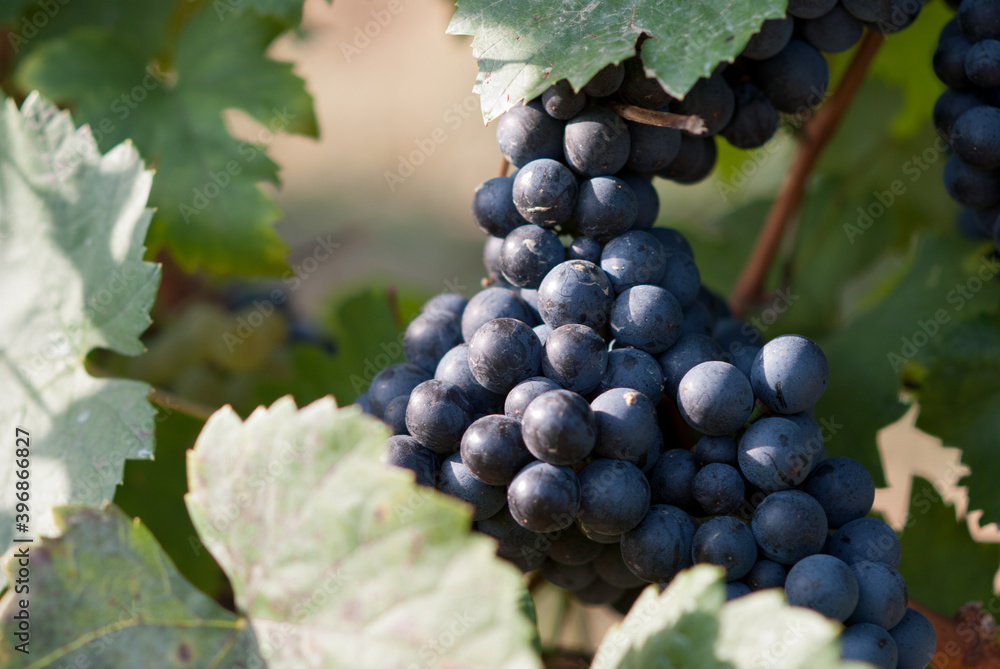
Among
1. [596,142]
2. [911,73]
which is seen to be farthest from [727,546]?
[911,73]

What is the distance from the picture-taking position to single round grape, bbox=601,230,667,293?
0.72 meters

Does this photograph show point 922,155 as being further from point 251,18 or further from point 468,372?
point 251,18

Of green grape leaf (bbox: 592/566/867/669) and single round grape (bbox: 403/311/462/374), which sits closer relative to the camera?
green grape leaf (bbox: 592/566/867/669)

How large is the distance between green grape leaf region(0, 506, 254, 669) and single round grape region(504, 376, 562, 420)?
0.27 m

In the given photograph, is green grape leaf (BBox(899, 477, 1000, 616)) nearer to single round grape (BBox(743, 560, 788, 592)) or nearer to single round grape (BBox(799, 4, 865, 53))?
single round grape (BBox(743, 560, 788, 592))

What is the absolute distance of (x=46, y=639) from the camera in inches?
23.8

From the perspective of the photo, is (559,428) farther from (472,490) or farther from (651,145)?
(651,145)

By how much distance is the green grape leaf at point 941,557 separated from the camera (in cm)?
92

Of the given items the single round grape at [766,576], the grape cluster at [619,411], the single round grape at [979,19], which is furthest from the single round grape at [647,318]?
the single round grape at [979,19]

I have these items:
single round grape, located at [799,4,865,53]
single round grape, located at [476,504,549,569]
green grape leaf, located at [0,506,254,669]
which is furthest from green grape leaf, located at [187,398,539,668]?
single round grape, located at [799,4,865,53]

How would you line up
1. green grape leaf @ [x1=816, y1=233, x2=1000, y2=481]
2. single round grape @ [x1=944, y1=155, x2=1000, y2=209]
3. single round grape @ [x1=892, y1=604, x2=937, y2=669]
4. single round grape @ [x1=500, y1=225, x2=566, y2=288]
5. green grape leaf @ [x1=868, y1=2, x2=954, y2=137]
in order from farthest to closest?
green grape leaf @ [x1=868, y1=2, x2=954, y2=137] → green grape leaf @ [x1=816, y1=233, x2=1000, y2=481] → single round grape @ [x1=944, y1=155, x2=1000, y2=209] → single round grape @ [x1=500, y1=225, x2=566, y2=288] → single round grape @ [x1=892, y1=604, x2=937, y2=669]

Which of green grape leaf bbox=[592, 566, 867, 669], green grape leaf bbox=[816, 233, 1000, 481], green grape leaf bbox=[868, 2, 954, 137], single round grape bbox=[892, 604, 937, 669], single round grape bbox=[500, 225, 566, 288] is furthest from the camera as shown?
green grape leaf bbox=[868, 2, 954, 137]

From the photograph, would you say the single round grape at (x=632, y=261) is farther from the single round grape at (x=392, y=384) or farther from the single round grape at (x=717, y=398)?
the single round grape at (x=392, y=384)

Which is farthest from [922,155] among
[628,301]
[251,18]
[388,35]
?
[388,35]
